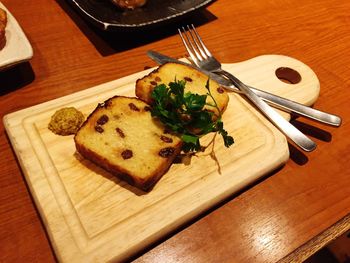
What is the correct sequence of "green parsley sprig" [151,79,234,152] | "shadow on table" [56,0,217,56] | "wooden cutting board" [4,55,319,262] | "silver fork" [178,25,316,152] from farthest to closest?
1. "shadow on table" [56,0,217,56]
2. "silver fork" [178,25,316,152]
3. "green parsley sprig" [151,79,234,152]
4. "wooden cutting board" [4,55,319,262]

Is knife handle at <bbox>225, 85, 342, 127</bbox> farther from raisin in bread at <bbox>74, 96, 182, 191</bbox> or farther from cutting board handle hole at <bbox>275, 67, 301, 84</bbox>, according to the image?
raisin in bread at <bbox>74, 96, 182, 191</bbox>

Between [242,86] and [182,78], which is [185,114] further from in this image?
[242,86]

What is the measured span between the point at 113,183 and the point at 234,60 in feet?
3.04

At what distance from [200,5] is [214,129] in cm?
87

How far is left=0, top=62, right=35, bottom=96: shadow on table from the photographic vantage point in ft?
4.36

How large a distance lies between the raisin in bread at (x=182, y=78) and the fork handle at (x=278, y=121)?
10cm

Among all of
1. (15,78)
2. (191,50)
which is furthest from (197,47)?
(15,78)

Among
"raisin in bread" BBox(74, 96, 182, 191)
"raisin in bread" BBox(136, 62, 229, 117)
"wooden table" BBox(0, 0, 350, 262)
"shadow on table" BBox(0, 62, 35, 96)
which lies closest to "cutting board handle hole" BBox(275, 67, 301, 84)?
A: "wooden table" BBox(0, 0, 350, 262)

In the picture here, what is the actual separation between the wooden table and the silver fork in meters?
0.08

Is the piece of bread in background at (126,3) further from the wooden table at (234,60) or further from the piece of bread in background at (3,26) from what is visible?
the piece of bread in background at (3,26)

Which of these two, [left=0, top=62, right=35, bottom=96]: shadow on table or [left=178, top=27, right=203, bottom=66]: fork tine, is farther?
[left=178, top=27, right=203, bottom=66]: fork tine

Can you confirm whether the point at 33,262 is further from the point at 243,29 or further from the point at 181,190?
the point at 243,29

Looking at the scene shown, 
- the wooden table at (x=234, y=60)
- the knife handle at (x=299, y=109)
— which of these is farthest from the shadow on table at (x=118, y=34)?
the knife handle at (x=299, y=109)

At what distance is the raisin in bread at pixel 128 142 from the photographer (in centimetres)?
98
